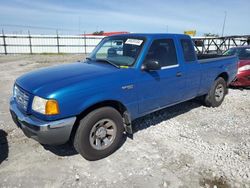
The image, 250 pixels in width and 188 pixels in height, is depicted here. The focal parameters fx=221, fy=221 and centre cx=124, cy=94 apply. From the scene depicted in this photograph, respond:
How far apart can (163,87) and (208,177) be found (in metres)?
1.70

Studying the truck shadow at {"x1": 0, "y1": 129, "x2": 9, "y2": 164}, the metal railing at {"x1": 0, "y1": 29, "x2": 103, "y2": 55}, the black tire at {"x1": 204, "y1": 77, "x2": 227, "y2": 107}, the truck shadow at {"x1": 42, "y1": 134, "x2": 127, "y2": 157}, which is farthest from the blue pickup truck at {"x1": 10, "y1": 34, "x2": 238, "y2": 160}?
the metal railing at {"x1": 0, "y1": 29, "x2": 103, "y2": 55}

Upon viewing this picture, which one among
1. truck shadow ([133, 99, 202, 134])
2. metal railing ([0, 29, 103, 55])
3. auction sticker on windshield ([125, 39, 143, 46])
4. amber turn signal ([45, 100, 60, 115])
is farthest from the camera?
metal railing ([0, 29, 103, 55])

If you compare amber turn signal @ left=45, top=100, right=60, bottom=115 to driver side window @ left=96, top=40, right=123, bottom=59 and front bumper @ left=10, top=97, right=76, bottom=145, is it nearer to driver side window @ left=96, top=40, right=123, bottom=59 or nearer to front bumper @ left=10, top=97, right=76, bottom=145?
front bumper @ left=10, top=97, right=76, bottom=145

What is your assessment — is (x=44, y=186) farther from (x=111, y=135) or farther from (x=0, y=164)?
(x=111, y=135)

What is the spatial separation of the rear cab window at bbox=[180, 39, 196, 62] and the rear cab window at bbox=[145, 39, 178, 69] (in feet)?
1.07

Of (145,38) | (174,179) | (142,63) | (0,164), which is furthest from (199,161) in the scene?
(0,164)

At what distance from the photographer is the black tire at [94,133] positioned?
314 cm

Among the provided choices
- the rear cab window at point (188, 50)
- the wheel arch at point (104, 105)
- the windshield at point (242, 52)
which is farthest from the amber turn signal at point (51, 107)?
the windshield at point (242, 52)

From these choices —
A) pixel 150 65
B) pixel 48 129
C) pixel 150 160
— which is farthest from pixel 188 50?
pixel 48 129

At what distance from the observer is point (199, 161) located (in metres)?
3.45

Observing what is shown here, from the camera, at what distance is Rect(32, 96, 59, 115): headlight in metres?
2.84

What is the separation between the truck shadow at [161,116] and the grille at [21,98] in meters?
2.15

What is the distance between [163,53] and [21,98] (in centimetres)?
259

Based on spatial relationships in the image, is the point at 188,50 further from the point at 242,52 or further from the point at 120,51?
the point at 242,52
